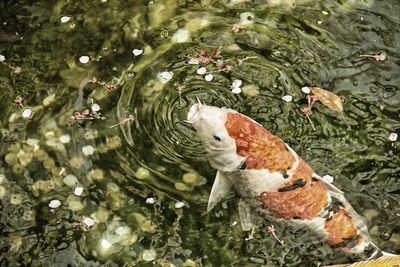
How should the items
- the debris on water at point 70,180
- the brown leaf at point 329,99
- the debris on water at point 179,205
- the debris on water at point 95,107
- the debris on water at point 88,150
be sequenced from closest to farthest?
the debris on water at point 179,205 → the debris on water at point 70,180 → the debris on water at point 88,150 → the brown leaf at point 329,99 → the debris on water at point 95,107

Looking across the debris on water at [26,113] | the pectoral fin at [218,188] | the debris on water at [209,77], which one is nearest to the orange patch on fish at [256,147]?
the pectoral fin at [218,188]

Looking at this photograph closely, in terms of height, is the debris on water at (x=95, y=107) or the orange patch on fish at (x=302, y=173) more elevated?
the orange patch on fish at (x=302, y=173)

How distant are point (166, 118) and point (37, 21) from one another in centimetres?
164

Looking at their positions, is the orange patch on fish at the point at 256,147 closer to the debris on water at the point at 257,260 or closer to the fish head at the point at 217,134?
the fish head at the point at 217,134

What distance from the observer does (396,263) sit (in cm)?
387

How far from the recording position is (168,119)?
4.72 meters

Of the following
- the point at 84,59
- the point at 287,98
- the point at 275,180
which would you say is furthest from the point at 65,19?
the point at 275,180

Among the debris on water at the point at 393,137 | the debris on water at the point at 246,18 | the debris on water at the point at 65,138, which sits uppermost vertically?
the debris on water at the point at 246,18

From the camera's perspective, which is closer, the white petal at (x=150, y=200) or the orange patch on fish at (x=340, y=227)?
the orange patch on fish at (x=340, y=227)

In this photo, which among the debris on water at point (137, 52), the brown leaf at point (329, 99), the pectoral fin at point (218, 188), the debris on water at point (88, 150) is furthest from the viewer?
the debris on water at point (137, 52)

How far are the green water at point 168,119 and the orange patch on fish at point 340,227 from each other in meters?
0.14

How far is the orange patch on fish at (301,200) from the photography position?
395cm

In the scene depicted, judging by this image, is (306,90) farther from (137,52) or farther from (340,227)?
(137,52)

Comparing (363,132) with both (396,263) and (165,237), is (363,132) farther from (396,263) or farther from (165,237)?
(165,237)
